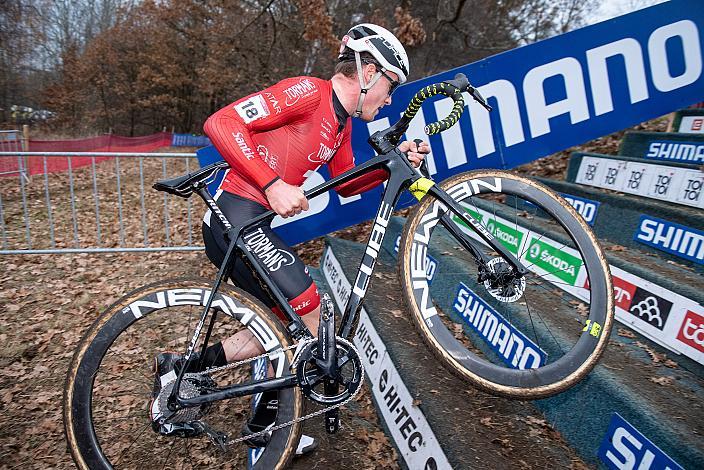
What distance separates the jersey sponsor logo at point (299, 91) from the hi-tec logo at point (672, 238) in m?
3.28

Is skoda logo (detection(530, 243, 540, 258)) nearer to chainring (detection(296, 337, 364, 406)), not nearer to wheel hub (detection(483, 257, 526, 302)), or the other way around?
wheel hub (detection(483, 257, 526, 302))

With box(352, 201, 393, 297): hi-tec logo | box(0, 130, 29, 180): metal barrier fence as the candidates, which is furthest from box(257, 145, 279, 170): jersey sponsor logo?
box(0, 130, 29, 180): metal barrier fence

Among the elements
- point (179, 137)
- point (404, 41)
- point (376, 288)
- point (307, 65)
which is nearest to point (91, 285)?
point (376, 288)

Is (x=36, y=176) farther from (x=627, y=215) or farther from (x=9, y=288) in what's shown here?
(x=627, y=215)

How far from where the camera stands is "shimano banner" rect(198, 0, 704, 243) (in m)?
4.85

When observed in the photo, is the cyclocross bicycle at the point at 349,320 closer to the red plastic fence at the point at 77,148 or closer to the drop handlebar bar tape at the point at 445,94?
the drop handlebar bar tape at the point at 445,94

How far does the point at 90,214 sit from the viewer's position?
34.2ft

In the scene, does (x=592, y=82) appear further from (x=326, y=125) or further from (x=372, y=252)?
(x=372, y=252)

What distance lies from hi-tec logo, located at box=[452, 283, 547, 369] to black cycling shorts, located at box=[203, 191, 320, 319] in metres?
1.52

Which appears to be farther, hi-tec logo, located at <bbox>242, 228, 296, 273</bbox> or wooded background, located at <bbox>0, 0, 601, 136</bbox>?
wooded background, located at <bbox>0, 0, 601, 136</bbox>

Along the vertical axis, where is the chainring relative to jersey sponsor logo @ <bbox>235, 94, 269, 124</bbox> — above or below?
below

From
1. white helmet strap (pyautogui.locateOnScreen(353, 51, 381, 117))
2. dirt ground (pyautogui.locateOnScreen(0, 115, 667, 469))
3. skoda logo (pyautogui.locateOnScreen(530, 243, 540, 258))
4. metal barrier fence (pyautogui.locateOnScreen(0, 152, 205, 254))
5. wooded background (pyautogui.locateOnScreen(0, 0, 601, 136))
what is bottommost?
dirt ground (pyautogui.locateOnScreen(0, 115, 667, 469))

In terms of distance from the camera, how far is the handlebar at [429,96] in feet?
8.27

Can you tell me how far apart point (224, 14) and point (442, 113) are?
24.5 meters
